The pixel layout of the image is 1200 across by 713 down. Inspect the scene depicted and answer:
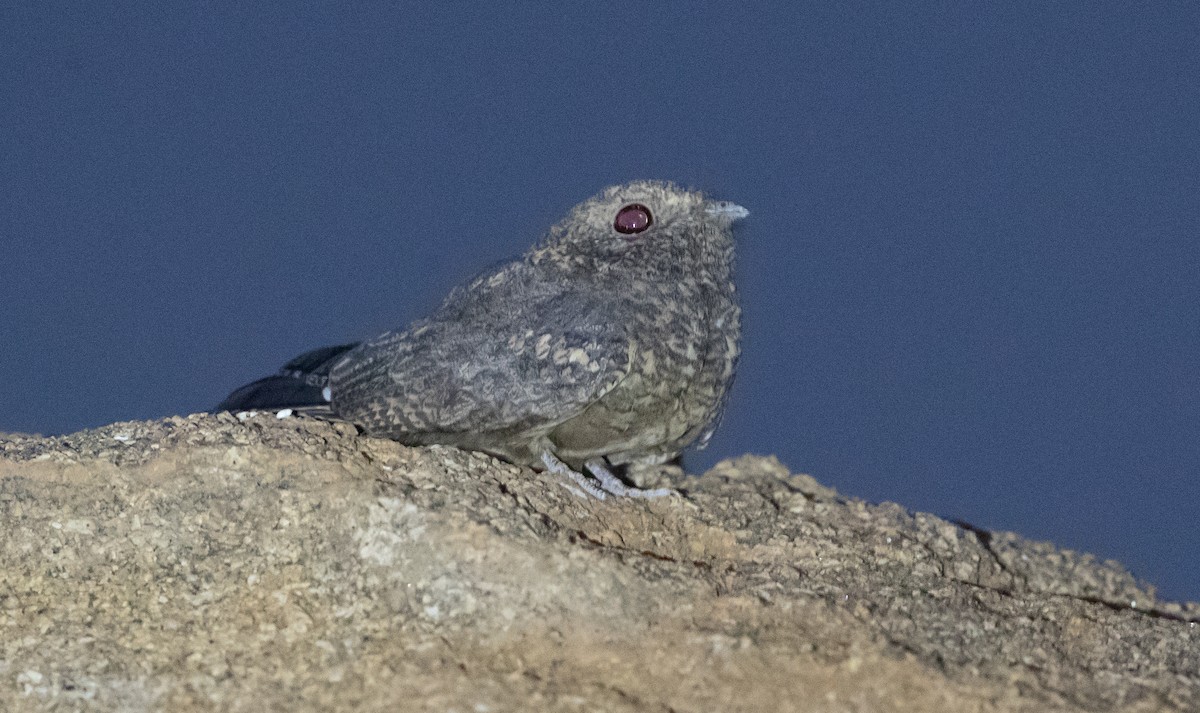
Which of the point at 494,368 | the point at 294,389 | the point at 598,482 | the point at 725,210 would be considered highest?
the point at 725,210

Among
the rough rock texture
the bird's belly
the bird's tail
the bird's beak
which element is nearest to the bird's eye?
the bird's beak

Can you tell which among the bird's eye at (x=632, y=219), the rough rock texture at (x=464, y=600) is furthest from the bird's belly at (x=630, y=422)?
the bird's eye at (x=632, y=219)

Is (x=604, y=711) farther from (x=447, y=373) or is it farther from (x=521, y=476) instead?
(x=447, y=373)

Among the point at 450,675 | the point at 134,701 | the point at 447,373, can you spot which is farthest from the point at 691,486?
the point at 134,701

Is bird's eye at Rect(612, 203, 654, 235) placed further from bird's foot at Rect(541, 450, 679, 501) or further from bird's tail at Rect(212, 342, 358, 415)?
bird's tail at Rect(212, 342, 358, 415)

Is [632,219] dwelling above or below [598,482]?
above

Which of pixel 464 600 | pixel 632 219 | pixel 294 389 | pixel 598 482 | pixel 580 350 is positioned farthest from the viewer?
pixel 294 389

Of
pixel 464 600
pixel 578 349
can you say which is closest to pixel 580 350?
pixel 578 349

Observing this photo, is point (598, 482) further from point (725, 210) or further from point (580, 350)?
point (725, 210)
